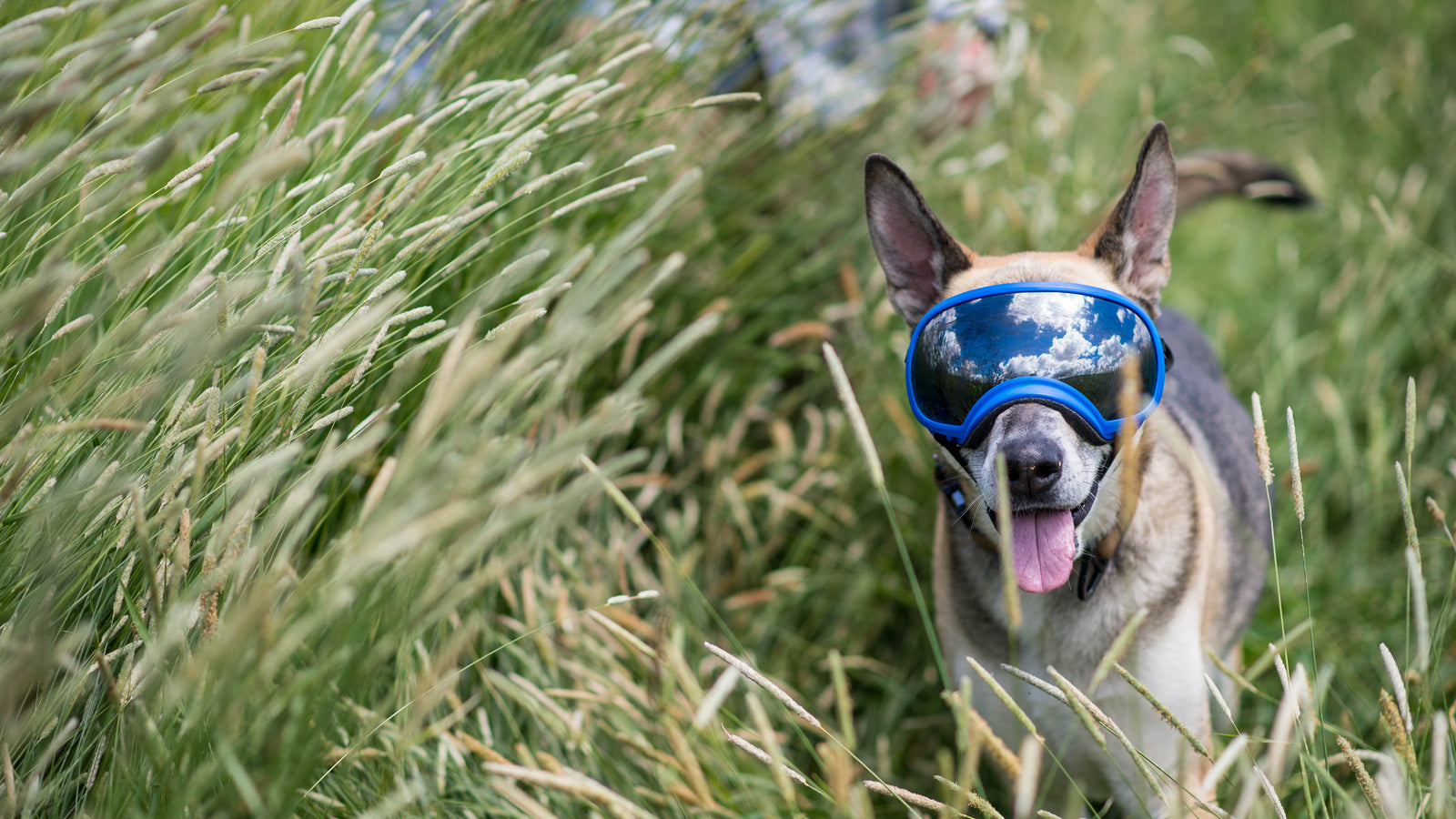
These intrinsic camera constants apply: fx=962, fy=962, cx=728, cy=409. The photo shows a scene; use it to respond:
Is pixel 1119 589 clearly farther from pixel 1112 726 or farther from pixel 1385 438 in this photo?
pixel 1385 438

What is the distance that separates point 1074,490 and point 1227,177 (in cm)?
213

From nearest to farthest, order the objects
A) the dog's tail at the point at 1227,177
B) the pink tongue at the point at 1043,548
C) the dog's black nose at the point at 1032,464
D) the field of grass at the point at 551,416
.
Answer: the field of grass at the point at 551,416
the dog's black nose at the point at 1032,464
the pink tongue at the point at 1043,548
the dog's tail at the point at 1227,177

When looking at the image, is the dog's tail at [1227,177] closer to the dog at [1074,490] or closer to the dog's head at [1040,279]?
the dog at [1074,490]

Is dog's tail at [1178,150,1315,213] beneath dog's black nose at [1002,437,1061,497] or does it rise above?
beneath

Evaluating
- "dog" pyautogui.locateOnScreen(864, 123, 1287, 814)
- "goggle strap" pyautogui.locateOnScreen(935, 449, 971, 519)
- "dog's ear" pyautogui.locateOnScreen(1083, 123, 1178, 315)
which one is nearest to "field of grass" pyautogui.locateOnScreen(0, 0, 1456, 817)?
"dog" pyautogui.locateOnScreen(864, 123, 1287, 814)

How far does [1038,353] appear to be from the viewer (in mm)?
1983

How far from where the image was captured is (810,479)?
3129 millimetres

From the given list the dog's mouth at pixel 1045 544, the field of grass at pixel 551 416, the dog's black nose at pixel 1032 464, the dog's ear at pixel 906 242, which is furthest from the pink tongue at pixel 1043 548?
the dog's ear at pixel 906 242

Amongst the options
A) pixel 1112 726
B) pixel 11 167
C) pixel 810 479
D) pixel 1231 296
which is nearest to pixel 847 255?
pixel 810 479

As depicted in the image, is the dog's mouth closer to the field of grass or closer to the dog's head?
the dog's head

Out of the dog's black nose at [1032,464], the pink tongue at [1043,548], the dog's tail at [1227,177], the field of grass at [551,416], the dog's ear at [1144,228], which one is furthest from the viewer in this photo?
the dog's tail at [1227,177]

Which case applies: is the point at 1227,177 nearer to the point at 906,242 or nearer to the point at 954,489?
the point at 906,242

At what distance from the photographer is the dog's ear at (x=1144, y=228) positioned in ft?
7.22

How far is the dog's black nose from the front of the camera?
194cm
